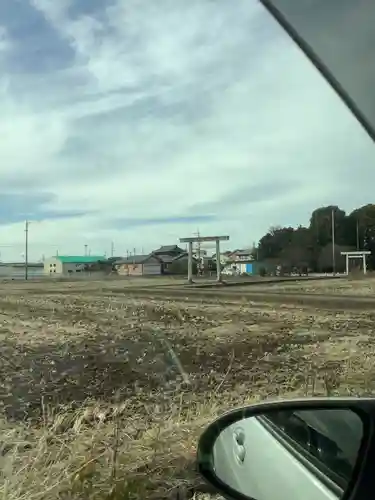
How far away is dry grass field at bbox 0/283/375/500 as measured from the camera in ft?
6.27

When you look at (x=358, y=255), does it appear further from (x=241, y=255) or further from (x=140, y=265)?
(x=140, y=265)

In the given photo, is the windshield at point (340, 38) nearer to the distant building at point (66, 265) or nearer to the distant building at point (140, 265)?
the distant building at point (140, 265)

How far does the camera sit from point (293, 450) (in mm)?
950

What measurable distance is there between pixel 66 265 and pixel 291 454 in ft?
27.8

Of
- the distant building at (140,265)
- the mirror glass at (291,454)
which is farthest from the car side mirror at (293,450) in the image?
the distant building at (140,265)

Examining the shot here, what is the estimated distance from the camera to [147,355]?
4.18 m

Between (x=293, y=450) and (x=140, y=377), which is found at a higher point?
(x=293, y=450)

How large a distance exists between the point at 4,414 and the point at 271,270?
5.50m

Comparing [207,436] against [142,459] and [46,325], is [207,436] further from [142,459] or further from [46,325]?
[46,325]

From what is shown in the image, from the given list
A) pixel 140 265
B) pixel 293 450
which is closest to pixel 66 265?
pixel 140 265

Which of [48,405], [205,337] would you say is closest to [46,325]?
[205,337]

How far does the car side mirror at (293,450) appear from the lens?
0.70 m

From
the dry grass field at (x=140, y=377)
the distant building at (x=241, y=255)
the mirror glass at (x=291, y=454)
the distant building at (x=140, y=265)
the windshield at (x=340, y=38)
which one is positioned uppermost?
the windshield at (x=340, y=38)

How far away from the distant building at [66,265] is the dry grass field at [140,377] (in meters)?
1.67
